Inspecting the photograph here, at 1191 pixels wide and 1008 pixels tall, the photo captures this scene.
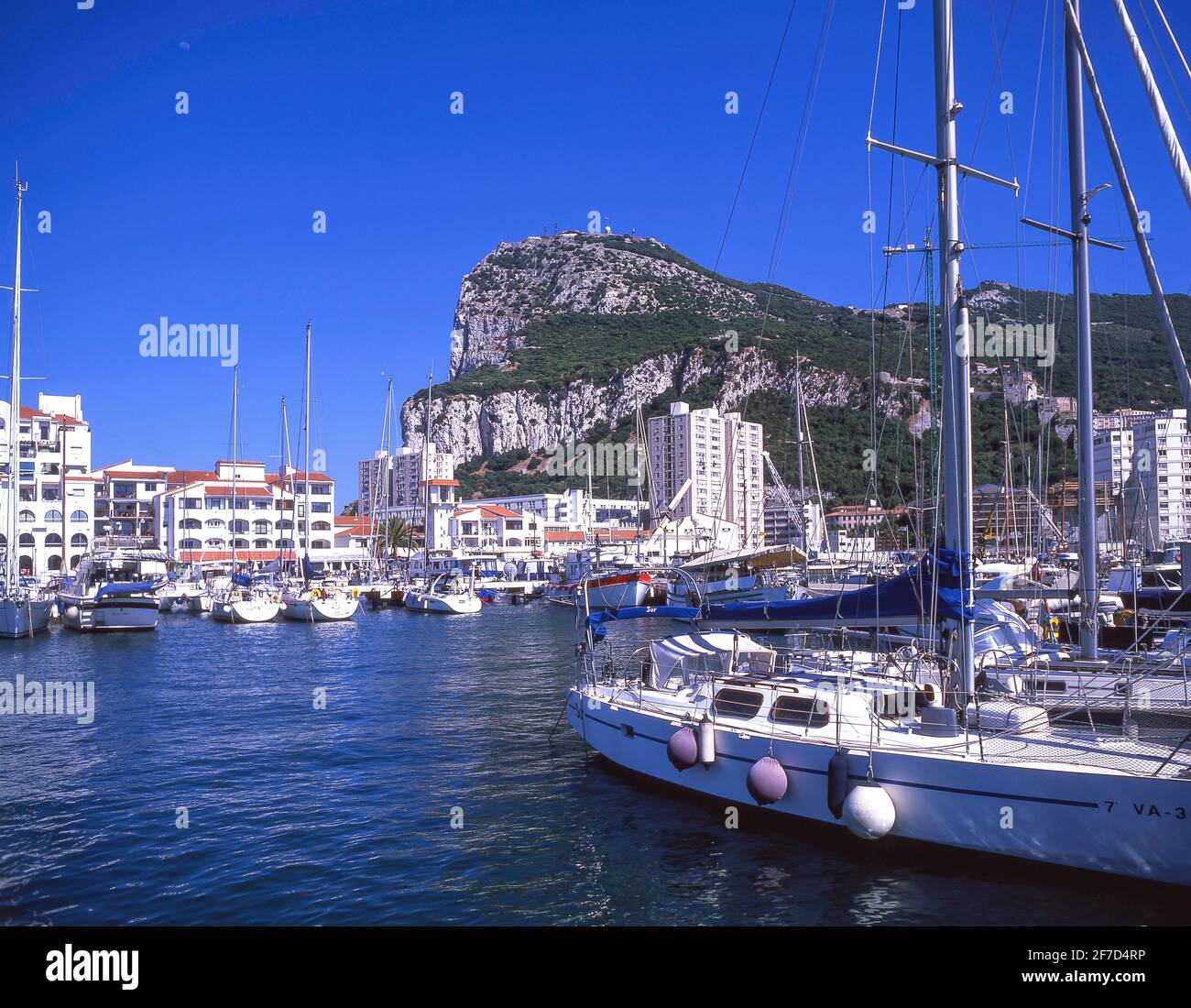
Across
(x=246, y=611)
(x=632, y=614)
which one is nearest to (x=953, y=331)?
(x=632, y=614)

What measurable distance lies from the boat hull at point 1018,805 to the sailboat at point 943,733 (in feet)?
0.06

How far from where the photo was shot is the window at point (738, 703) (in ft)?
52.1

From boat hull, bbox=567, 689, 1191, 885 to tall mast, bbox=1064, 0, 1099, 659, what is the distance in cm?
680

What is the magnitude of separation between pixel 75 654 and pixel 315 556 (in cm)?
6406

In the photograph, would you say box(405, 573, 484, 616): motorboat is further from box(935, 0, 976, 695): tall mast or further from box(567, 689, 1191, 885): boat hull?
box(935, 0, 976, 695): tall mast

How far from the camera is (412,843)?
14812 millimetres

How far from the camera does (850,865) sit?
522 inches

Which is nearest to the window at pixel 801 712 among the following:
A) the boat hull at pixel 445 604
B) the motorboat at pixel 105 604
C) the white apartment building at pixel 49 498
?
the motorboat at pixel 105 604

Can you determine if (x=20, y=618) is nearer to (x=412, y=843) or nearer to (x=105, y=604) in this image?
(x=105, y=604)

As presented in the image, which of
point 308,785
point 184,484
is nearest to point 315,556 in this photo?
point 184,484

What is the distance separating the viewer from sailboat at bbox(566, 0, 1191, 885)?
11.5 metres

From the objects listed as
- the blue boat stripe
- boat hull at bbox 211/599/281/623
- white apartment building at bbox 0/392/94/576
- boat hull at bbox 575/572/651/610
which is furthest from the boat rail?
white apartment building at bbox 0/392/94/576

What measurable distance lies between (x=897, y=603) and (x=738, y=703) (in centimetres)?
354

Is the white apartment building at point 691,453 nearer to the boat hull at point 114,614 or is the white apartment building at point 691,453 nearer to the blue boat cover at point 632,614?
the boat hull at point 114,614
